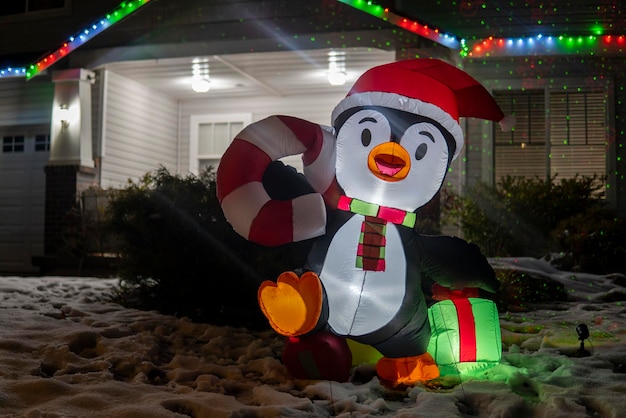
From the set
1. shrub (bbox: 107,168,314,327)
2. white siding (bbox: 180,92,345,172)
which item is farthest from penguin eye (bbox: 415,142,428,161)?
white siding (bbox: 180,92,345,172)

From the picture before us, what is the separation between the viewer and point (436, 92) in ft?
9.58

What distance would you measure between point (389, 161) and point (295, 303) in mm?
819

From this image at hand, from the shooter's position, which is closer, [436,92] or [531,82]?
[436,92]

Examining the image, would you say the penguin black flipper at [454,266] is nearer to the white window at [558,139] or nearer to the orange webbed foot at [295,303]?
the orange webbed foot at [295,303]

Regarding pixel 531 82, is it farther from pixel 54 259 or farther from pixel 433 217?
pixel 54 259

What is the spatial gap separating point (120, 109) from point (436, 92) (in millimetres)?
8938

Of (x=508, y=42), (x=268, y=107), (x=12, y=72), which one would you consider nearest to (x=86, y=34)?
(x=12, y=72)

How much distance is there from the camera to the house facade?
8586 millimetres

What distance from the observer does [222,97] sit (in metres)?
12.1

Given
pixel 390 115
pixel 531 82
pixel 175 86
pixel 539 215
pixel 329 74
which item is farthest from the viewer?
pixel 175 86

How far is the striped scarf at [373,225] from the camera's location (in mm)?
2834

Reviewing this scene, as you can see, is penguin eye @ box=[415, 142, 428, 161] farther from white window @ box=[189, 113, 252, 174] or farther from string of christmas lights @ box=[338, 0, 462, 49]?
white window @ box=[189, 113, 252, 174]

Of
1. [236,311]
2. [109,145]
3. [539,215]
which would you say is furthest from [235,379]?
[109,145]

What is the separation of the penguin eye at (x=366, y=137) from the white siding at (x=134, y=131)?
8.23 meters
